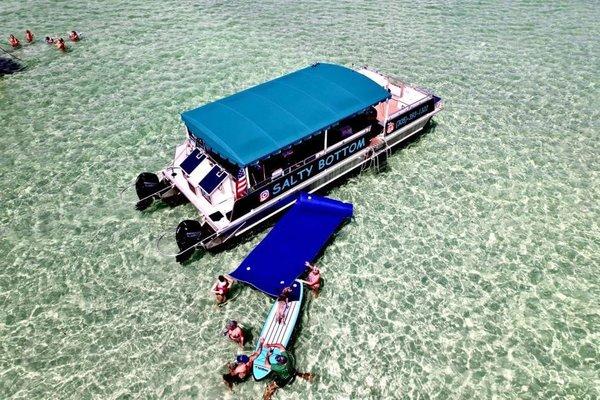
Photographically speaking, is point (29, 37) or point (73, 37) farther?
point (73, 37)

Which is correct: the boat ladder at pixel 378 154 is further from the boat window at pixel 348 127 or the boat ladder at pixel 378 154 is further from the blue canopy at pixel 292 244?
the blue canopy at pixel 292 244

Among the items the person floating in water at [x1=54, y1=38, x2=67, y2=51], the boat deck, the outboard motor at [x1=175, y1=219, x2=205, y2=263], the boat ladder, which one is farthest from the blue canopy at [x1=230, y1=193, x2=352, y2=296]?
the person floating in water at [x1=54, y1=38, x2=67, y2=51]

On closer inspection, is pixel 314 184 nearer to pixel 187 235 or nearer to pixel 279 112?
pixel 279 112

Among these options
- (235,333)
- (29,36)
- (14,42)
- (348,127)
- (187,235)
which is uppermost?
(29,36)

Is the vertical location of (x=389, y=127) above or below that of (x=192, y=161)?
below

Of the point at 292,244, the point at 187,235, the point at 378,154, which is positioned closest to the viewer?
the point at 187,235

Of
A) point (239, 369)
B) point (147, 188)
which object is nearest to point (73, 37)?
point (147, 188)

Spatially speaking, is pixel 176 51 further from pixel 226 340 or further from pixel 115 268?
pixel 226 340

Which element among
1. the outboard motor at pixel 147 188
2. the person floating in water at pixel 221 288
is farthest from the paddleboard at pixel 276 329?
the outboard motor at pixel 147 188
